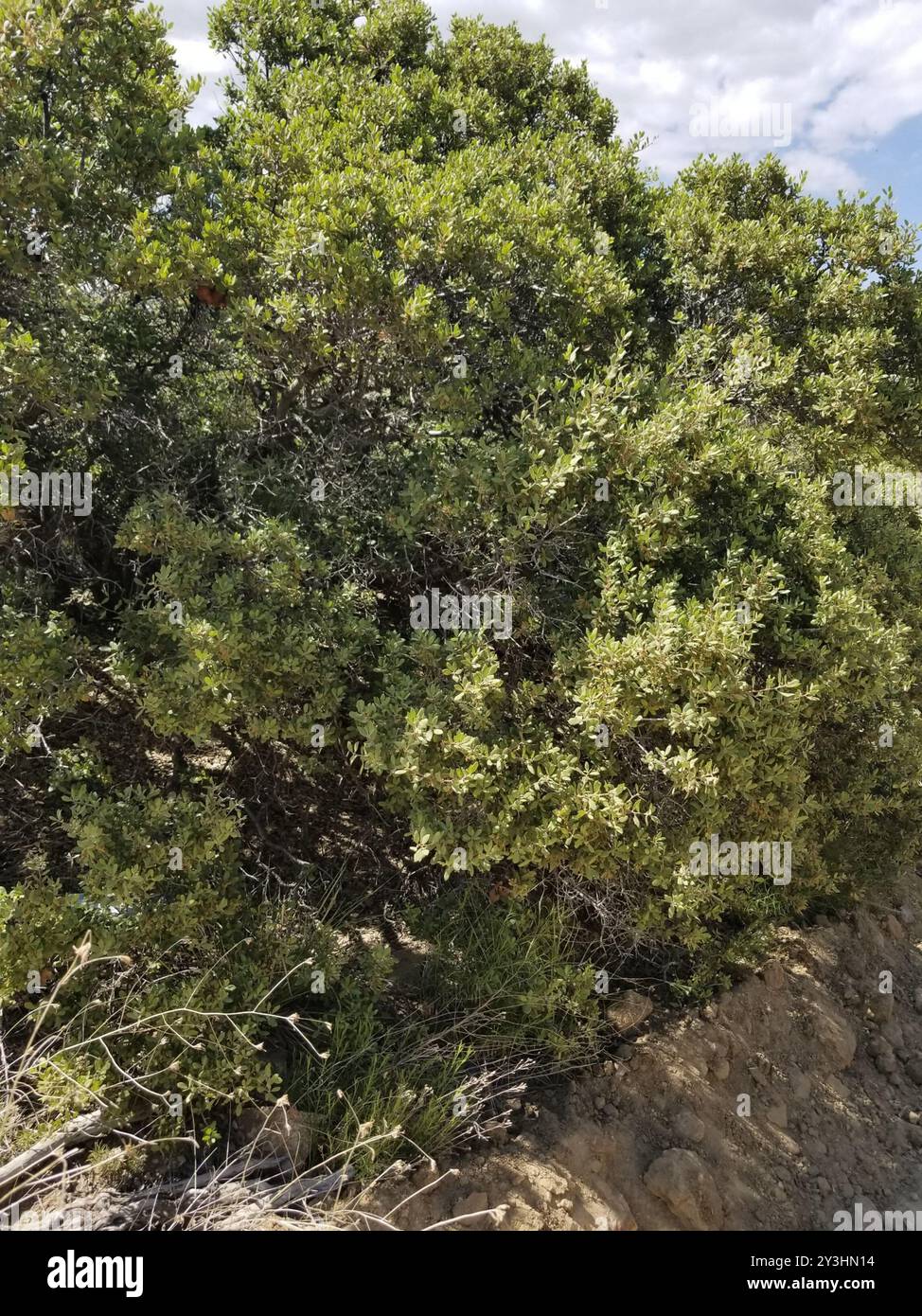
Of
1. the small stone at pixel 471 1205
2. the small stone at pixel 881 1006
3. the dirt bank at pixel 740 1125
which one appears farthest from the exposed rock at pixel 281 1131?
the small stone at pixel 881 1006

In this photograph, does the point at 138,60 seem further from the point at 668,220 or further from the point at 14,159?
the point at 668,220

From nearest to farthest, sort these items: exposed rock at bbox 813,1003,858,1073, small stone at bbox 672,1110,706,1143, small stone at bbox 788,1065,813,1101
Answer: small stone at bbox 672,1110,706,1143 < small stone at bbox 788,1065,813,1101 < exposed rock at bbox 813,1003,858,1073

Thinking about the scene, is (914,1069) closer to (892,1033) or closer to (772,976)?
(892,1033)

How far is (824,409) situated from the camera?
5.35m

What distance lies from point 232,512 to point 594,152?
13.0 ft

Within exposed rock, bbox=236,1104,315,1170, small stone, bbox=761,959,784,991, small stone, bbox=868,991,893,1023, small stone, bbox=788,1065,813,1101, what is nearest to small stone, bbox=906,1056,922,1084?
small stone, bbox=868,991,893,1023

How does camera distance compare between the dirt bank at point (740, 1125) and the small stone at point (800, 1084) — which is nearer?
the dirt bank at point (740, 1125)

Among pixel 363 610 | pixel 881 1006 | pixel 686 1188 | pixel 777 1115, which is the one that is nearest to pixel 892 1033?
pixel 881 1006

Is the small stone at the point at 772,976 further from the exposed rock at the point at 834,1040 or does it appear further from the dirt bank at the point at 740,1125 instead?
the exposed rock at the point at 834,1040

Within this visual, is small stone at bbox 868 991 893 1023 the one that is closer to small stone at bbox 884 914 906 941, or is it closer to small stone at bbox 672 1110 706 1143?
small stone at bbox 884 914 906 941

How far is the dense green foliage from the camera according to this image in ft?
12.7

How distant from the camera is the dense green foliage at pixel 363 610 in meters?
Answer: 3.86
